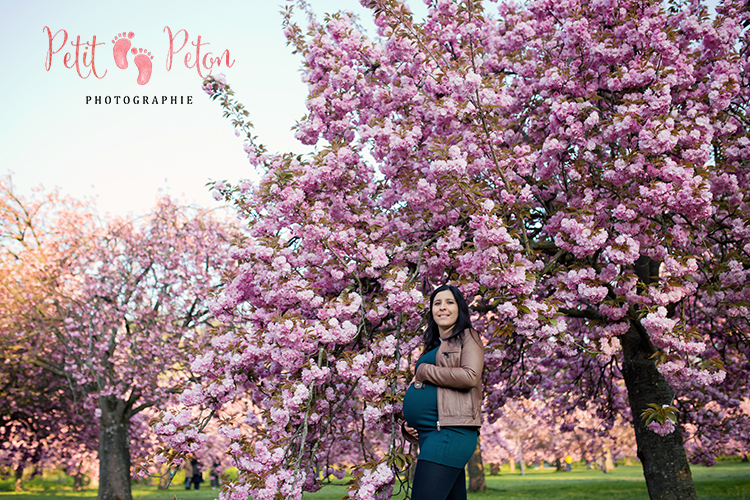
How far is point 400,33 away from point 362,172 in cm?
140

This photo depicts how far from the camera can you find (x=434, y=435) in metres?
2.97

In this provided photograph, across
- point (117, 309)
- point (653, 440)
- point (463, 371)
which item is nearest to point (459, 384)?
point (463, 371)

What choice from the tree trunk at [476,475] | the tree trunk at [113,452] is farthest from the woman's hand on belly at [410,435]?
the tree trunk at [476,475]

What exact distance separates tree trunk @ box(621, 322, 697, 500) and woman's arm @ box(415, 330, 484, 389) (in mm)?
3715

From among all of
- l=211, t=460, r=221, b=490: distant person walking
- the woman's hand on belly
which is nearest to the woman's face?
the woman's hand on belly

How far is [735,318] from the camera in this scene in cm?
508

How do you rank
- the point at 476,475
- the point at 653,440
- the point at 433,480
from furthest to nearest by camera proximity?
1. the point at 476,475
2. the point at 653,440
3. the point at 433,480

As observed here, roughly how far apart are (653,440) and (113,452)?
477 inches

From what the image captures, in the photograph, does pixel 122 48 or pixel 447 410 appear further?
pixel 122 48

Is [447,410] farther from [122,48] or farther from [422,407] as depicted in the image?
[122,48]

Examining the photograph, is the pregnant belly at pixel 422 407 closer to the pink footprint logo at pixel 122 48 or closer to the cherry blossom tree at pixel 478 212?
the cherry blossom tree at pixel 478 212

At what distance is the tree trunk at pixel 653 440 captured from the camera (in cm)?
569

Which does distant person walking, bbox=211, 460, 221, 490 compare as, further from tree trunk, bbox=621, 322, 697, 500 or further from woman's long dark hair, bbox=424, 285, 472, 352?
woman's long dark hair, bbox=424, 285, 472, 352

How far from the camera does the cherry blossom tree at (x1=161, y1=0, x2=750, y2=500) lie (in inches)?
162
